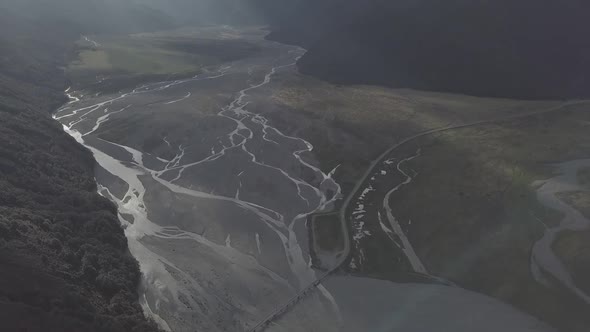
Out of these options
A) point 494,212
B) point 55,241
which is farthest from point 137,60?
point 494,212

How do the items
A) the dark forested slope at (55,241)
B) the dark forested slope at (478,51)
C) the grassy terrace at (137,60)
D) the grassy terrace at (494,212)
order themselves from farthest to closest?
the grassy terrace at (137,60)
the dark forested slope at (478,51)
the grassy terrace at (494,212)
the dark forested slope at (55,241)

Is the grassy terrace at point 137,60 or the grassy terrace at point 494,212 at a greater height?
the grassy terrace at point 494,212

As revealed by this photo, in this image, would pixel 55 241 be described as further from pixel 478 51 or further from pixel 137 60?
pixel 137 60

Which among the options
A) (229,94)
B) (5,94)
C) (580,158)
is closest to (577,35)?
(580,158)

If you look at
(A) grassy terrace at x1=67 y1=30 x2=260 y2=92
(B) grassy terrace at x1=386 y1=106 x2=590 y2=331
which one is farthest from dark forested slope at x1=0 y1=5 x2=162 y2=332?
(A) grassy terrace at x1=67 y1=30 x2=260 y2=92

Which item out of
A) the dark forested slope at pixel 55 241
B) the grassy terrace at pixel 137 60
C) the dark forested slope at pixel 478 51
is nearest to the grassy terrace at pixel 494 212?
the dark forested slope at pixel 55 241

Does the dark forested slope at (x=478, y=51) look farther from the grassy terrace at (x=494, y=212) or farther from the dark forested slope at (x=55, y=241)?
the dark forested slope at (x=55, y=241)
